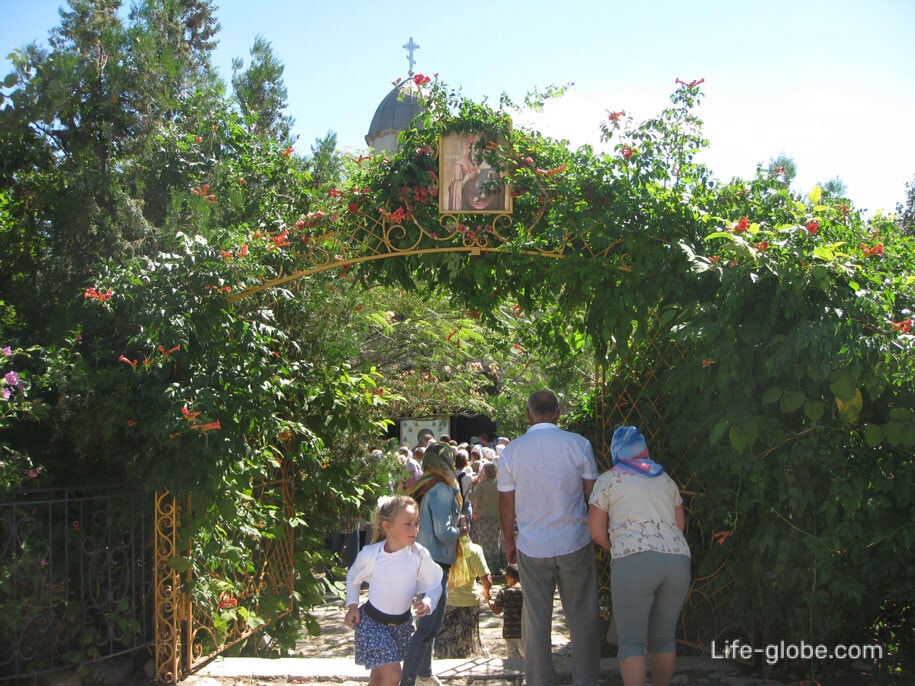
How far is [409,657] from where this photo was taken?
5168 mm

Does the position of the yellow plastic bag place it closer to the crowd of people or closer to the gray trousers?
the crowd of people

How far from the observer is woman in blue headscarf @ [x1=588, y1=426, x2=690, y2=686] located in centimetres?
439

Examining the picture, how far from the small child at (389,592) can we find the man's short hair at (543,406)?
94 cm

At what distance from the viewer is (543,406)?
5039 mm

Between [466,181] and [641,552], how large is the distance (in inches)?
112

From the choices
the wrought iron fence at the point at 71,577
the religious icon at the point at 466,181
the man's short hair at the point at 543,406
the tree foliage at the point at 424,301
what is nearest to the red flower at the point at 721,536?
the tree foliage at the point at 424,301

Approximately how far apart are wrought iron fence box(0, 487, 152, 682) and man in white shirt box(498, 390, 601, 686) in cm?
255

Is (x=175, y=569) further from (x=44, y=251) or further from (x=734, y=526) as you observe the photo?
(x=734, y=526)

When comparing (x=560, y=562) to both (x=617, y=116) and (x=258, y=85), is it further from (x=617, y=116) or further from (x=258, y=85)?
(x=258, y=85)

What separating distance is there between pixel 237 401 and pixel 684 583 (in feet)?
9.58

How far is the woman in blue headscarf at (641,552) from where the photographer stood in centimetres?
439

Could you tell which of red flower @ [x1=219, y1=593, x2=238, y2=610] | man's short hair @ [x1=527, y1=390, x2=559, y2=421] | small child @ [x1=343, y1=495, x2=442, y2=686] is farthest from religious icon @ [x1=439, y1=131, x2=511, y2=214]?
red flower @ [x1=219, y1=593, x2=238, y2=610]

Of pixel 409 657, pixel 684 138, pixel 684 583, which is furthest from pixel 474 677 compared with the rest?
pixel 684 138

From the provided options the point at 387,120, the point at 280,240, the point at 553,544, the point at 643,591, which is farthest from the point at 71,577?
the point at 387,120
